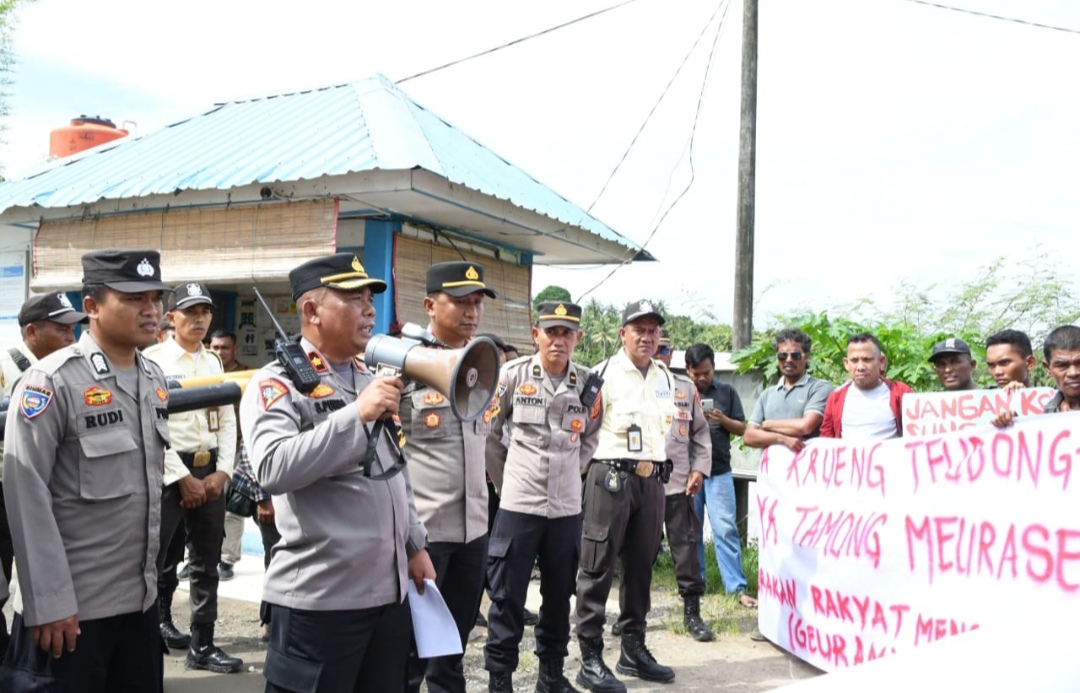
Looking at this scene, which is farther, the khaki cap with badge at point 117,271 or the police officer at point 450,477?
the police officer at point 450,477

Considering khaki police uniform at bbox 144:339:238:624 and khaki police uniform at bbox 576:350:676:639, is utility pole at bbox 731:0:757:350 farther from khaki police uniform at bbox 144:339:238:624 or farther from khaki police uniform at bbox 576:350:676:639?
khaki police uniform at bbox 144:339:238:624

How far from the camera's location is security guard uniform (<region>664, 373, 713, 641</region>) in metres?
5.91

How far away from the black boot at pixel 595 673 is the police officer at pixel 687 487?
1.28m

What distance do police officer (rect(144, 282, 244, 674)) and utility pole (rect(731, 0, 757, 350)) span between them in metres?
5.65

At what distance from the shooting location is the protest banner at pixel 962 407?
4613mm

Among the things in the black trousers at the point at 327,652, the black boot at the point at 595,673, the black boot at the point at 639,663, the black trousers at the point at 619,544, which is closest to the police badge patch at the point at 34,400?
the black trousers at the point at 327,652

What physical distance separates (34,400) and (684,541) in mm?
4567

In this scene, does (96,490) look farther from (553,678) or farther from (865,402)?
(865,402)

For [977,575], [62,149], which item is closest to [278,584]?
[977,575]

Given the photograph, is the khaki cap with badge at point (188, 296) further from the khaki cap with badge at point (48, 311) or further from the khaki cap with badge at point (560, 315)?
the khaki cap with badge at point (560, 315)

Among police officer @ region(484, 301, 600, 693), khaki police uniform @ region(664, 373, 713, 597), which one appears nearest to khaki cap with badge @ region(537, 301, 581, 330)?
police officer @ region(484, 301, 600, 693)

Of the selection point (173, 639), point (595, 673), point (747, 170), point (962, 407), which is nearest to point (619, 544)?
point (595, 673)

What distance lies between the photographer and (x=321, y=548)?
249 cm

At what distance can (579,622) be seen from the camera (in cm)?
484
